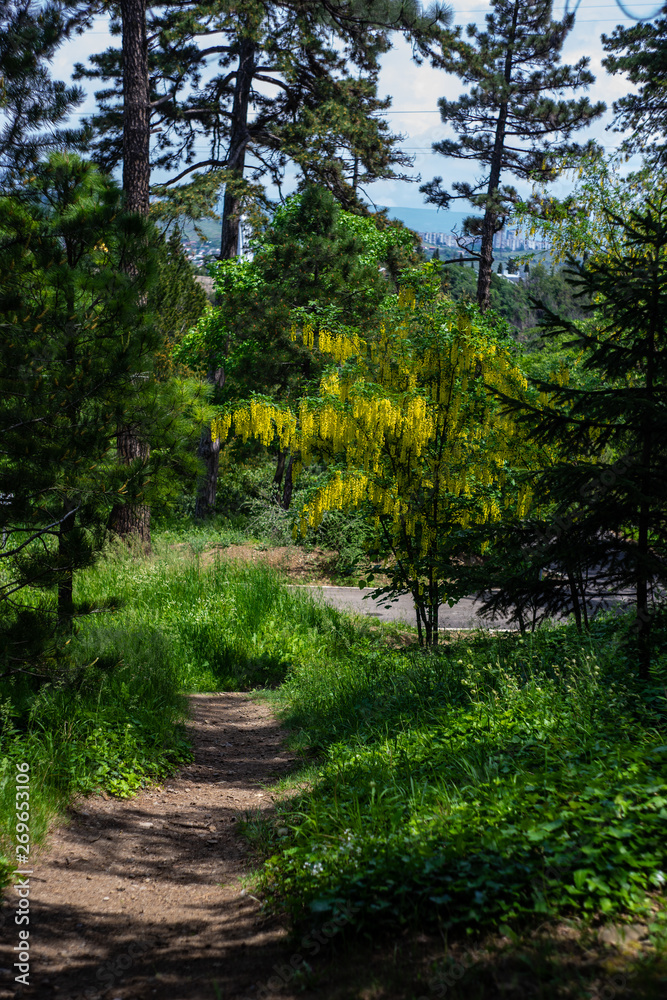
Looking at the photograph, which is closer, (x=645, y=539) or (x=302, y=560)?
(x=645, y=539)

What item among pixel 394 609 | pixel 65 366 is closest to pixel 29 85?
pixel 65 366

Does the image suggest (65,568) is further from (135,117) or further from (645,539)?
(135,117)

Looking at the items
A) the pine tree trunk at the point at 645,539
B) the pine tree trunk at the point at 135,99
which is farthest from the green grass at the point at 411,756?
the pine tree trunk at the point at 135,99

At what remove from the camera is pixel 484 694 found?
17.8 ft

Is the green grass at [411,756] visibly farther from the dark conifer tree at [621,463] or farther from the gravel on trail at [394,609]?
the gravel on trail at [394,609]

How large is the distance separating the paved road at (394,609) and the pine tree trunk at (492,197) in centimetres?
982

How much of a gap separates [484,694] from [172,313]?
65.5 feet

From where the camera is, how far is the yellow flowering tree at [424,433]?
7.84 metres

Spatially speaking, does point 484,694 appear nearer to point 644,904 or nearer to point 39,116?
point 644,904

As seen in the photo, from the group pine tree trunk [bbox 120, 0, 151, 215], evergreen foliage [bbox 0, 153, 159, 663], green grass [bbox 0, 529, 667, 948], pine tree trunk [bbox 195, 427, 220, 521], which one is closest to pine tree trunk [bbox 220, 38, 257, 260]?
pine tree trunk [bbox 195, 427, 220, 521]

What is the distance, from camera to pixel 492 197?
19.9 m

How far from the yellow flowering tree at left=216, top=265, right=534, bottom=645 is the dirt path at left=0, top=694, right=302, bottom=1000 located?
3036mm

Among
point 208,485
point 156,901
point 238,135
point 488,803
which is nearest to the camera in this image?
point 488,803

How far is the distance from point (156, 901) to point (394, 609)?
351 inches
